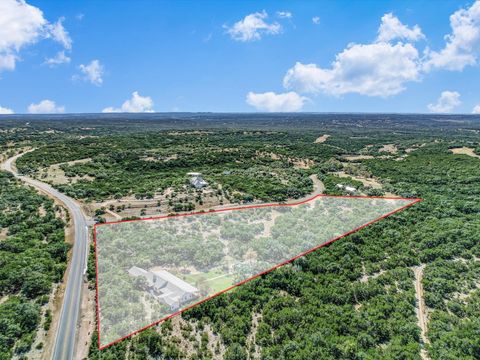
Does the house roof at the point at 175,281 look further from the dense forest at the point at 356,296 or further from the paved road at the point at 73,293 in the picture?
the paved road at the point at 73,293

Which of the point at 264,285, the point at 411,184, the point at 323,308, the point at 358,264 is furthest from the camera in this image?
the point at 411,184

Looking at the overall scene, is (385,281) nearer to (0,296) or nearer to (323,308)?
(323,308)

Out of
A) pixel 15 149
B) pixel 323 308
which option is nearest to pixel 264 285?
pixel 323 308

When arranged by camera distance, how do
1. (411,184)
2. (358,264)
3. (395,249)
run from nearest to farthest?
1. (358,264)
2. (395,249)
3. (411,184)

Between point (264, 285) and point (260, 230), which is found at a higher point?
point (260, 230)

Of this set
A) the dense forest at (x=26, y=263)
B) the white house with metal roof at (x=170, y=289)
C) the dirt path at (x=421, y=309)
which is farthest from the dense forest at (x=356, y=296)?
the dense forest at (x=26, y=263)

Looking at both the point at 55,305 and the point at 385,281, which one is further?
the point at 385,281

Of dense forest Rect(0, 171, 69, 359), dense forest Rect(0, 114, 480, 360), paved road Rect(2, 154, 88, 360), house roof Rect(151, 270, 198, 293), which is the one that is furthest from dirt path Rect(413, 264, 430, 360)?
dense forest Rect(0, 171, 69, 359)
